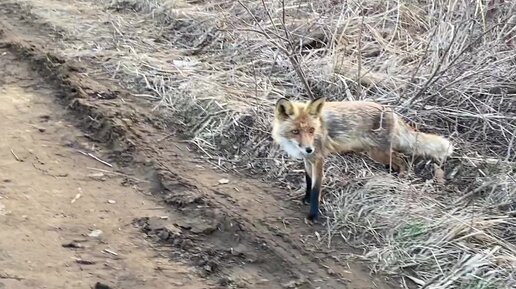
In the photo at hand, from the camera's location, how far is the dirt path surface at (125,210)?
4.45 meters

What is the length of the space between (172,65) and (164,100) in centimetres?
74

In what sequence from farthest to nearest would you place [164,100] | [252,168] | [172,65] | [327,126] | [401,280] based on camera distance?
[172,65], [164,100], [252,168], [327,126], [401,280]

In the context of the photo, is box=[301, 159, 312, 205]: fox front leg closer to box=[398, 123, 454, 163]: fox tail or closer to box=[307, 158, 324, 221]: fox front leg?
box=[307, 158, 324, 221]: fox front leg

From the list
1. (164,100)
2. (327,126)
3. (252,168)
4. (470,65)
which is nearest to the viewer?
(327,126)

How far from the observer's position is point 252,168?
581 cm

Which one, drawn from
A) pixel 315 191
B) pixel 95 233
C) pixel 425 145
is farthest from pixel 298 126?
pixel 95 233

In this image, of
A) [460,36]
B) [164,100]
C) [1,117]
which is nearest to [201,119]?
[164,100]

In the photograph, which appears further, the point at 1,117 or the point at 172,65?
the point at 172,65

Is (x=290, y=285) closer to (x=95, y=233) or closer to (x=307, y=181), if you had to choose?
(x=307, y=181)

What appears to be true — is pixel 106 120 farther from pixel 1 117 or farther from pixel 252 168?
pixel 252 168

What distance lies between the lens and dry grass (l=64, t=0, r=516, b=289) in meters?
4.69

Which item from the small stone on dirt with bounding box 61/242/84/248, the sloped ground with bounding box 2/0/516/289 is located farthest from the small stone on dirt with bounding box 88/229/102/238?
the sloped ground with bounding box 2/0/516/289

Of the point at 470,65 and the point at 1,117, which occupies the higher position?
the point at 470,65

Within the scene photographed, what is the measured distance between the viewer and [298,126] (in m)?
5.03
